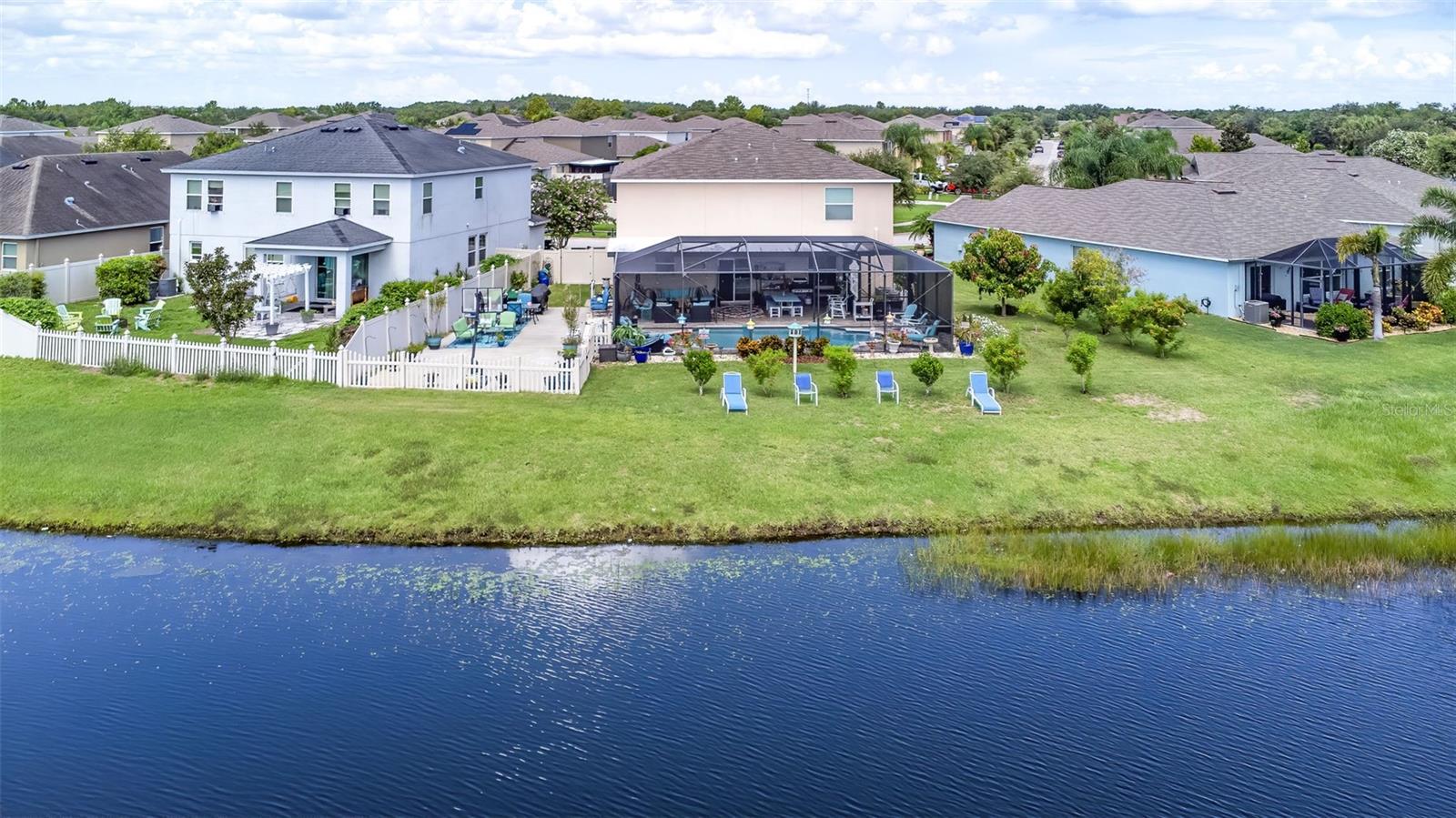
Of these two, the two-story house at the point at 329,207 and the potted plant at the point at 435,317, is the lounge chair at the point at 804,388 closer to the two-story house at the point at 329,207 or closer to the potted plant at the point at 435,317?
the potted plant at the point at 435,317

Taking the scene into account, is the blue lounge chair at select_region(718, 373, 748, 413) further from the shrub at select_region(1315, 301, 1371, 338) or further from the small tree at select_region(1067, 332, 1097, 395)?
the shrub at select_region(1315, 301, 1371, 338)

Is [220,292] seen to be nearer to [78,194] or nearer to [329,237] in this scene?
[329,237]

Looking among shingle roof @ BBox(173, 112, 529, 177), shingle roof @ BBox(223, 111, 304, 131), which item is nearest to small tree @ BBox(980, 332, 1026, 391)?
shingle roof @ BBox(173, 112, 529, 177)

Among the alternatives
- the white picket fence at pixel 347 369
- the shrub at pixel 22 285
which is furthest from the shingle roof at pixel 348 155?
the white picket fence at pixel 347 369

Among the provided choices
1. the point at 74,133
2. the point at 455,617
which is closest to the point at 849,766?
the point at 455,617

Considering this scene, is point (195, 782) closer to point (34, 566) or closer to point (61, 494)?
point (34, 566)

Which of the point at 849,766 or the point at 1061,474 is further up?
the point at 1061,474

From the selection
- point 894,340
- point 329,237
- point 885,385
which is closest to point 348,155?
point 329,237
